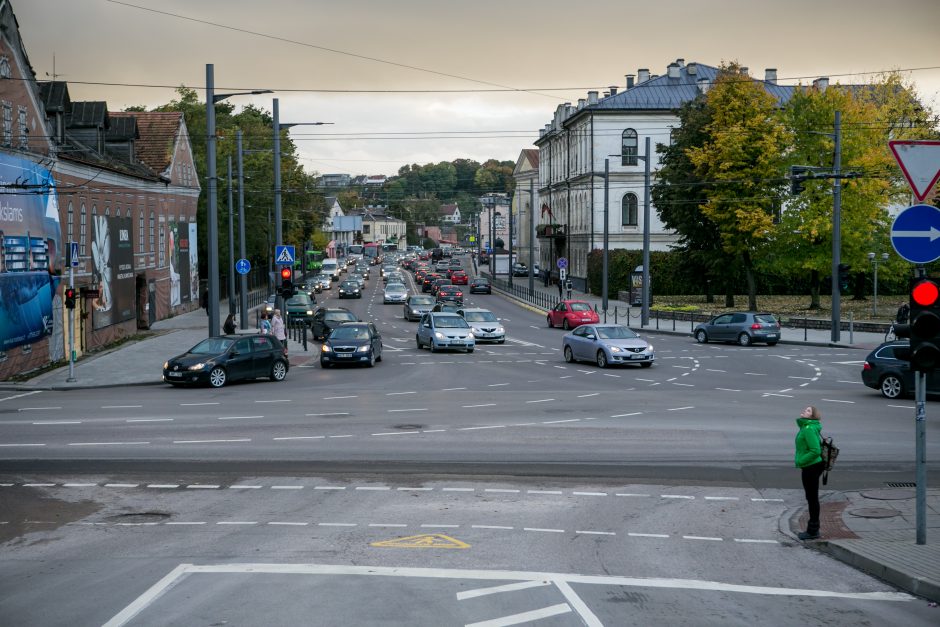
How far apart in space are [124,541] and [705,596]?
6850 mm

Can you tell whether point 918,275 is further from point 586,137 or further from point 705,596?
point 586,137

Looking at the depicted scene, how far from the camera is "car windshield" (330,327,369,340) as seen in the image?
35.9m

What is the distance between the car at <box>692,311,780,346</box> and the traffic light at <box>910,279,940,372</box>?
33271 millimetres

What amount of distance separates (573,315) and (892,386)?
97.6ft

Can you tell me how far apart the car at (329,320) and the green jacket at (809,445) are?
113 ft

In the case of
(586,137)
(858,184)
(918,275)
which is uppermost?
(586,137)

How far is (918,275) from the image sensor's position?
1153 centimetres

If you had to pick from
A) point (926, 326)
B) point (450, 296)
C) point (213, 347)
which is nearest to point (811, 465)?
point (926, 326)

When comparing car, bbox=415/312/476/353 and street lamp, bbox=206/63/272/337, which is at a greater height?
street lamp, bbox=206/63/272/337

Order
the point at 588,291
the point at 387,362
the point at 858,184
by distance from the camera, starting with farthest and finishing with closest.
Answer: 1. the point at 588,291
2. the point at 858,184
3. the point at 387,362

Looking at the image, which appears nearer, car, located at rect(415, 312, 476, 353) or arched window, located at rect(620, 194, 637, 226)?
car, located at rect(415, 312, 476, 353)

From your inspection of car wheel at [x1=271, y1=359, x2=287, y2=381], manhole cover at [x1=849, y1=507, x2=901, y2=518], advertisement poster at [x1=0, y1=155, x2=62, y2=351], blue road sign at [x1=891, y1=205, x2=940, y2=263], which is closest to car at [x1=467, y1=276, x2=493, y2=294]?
advertisement poster at [x1=0, y1=155, x2=62, y2=351]

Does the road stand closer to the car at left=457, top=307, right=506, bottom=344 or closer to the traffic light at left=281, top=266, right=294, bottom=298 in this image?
the traffic light at left=281, top=266, right=294, bottom=298

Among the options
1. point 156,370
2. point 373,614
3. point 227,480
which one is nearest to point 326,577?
point 373,614
